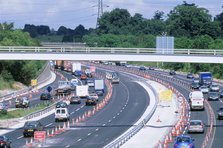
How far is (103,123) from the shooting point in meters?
80.4

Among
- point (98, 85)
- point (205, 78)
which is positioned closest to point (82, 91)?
point (98, 85)

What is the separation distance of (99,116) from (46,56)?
Result: 18760mm

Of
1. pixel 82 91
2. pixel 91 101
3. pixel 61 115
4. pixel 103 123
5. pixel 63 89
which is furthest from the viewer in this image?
pixel 63 89

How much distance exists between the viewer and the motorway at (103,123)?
208 feet

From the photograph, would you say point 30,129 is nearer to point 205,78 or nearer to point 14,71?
point 205,78

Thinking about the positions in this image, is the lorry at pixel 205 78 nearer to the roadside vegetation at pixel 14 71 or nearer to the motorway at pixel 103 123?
the motorway at pixel 103 123

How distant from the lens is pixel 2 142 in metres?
55.6

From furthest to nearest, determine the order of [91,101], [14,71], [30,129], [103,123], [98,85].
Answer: [14,71] → [98,85] → [91,101] → [103,123] → [30,129]

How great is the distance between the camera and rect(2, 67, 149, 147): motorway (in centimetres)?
6331

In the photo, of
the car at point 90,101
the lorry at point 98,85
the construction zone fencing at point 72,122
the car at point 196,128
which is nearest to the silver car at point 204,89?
the construction zone fencing at point 72,122

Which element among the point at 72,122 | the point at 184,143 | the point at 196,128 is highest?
the point at 184,143

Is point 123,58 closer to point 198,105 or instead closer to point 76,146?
point 76,146

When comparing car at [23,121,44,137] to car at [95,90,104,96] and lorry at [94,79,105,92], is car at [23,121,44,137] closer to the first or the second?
car at [95,90,104,96]

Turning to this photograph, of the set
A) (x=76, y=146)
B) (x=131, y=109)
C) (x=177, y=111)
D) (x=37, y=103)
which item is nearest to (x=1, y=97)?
(x=37, y=103)
